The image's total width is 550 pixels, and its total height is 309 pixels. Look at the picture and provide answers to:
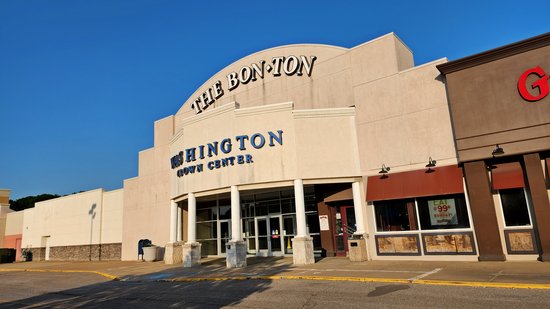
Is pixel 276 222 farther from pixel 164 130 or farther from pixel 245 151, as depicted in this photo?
pixel 164 130

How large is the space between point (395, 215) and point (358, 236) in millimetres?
1953

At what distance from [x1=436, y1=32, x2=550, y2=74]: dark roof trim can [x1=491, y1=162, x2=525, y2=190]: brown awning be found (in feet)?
14.1

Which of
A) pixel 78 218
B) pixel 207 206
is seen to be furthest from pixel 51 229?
pixel 207 206

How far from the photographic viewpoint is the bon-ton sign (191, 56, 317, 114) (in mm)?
22609

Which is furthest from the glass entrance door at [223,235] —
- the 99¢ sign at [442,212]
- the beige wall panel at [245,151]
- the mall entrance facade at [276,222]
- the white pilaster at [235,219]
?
the 99¢ sign at [442,212]

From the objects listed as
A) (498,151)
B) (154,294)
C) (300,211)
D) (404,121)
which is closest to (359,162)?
(404,121)

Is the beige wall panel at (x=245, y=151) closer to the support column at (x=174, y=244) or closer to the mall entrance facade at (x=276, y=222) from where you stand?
the support column at (x=174, y=244)

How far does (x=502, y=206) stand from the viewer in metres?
15.4

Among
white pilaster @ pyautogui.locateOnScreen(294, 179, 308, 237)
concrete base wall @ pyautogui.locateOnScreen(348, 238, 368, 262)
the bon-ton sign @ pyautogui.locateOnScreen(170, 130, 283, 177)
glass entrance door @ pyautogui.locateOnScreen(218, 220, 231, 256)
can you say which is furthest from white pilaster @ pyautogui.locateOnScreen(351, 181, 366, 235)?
glass entrance door @ pyautogui.locateOnScreen(218, 220, 231, 256)

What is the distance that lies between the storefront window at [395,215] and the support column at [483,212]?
255cm

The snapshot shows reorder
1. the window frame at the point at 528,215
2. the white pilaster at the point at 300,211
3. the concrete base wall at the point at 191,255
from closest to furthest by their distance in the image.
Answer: the window frame at the point at 528,215, the white pilaster at the point at 300,211, the concrete base wall at the point at 191,255

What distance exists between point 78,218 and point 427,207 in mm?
30307

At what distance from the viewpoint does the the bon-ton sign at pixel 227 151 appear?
1909 centimetres

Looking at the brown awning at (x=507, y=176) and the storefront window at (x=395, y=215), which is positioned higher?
the brown awning at (x=507, y=176)
